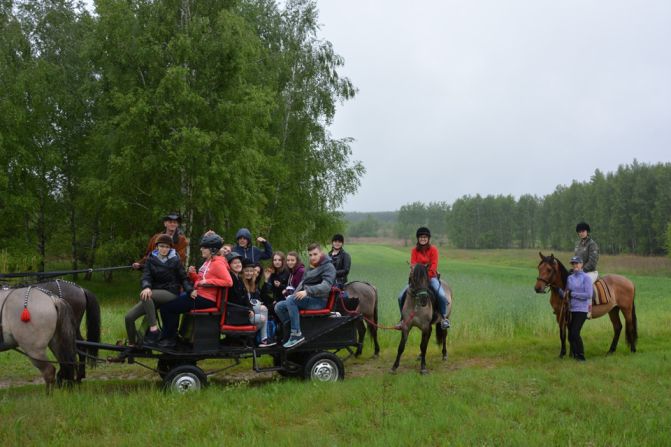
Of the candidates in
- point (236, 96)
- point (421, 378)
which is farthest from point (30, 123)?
point (421, 378)

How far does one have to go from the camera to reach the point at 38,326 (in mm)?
5625

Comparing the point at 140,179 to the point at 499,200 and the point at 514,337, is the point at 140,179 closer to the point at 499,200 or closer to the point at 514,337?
the point at 514,337

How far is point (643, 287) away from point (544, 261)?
68.9 ft

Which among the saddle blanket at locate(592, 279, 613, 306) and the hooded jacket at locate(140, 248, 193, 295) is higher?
the hooded jacket at locate(140, 248, 193, 295)

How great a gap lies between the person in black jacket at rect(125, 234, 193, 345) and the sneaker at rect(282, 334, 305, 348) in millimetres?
1417

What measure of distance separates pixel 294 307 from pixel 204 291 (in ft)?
3.84

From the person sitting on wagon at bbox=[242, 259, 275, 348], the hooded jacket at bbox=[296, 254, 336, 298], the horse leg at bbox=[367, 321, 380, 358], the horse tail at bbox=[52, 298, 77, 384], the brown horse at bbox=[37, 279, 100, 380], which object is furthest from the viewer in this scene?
the horse leg at bbox=[367, 321, 380, 358]

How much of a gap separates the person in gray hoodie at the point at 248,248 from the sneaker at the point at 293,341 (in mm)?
1427

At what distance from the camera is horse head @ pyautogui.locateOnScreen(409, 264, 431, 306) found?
289 inches

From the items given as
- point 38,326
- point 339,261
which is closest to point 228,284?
point 38,326

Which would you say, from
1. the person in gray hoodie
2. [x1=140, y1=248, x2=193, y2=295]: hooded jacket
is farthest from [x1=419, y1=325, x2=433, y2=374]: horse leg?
[x1=140, y1=248, x2=193, y2=295]: hooded jacket

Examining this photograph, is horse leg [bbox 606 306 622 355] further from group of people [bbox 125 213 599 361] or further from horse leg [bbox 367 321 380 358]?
horse leg [bbox 367 321 380 358]

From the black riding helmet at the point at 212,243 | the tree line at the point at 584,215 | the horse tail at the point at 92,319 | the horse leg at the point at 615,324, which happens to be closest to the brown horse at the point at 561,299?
the horse leg at the point at 615,324

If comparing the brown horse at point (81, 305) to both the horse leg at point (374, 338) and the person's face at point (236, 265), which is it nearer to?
the person's face at point (236, 265)
